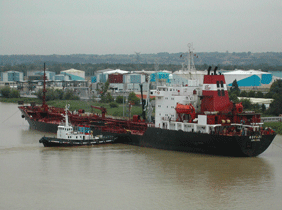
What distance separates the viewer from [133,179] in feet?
64.5

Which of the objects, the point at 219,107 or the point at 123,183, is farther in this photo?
the point at 219,107

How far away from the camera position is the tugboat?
89.6ft

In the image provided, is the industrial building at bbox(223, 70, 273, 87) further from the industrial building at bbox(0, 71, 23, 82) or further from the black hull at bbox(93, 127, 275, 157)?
the black hull at bbox(93, 127, 275, 157)

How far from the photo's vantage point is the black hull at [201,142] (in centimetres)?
2328

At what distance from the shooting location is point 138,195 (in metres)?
17.5

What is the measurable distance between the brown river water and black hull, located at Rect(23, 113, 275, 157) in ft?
1.54

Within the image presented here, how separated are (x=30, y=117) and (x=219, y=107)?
19.2m

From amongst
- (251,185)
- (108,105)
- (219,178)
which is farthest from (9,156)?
(108,105)

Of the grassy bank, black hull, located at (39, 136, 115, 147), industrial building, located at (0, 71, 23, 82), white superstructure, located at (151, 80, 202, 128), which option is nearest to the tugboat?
black hull, located at (39, 136, 115, 147)

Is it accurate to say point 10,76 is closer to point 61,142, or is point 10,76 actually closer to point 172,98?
point 61,142

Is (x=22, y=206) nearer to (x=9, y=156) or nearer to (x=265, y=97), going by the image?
(x=9, y=156)

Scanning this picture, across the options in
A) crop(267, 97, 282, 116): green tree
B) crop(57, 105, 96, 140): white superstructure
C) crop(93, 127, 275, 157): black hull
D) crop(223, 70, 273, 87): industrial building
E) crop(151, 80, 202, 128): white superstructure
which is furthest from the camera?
crop(223, 70, 273, 87): industrial building

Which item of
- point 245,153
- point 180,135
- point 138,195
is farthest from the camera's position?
point 180,135

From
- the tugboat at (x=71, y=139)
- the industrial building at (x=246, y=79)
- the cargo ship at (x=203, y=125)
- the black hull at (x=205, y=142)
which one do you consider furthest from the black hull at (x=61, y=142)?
the industrial building at (x=246, y=79)
